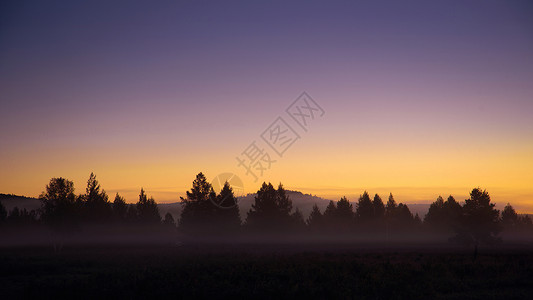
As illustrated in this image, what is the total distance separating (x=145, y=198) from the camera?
8175cm

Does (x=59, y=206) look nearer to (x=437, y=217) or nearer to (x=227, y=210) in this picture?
(x=227, y=210)

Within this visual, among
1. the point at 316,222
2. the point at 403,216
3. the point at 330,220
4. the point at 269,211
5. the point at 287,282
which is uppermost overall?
the point at 269,211

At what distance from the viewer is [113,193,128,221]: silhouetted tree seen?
3120 inches

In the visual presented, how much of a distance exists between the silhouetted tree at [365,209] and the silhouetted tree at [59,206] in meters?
60.3

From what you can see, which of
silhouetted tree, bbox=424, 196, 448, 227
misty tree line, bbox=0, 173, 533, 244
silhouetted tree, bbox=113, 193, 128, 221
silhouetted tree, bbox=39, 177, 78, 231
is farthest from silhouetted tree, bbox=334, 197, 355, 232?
silhouetted tree, bbox=39, 177, 78, 231

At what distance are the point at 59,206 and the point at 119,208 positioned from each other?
110 ft

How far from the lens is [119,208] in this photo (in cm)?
8331

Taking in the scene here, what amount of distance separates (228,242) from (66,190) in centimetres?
2507

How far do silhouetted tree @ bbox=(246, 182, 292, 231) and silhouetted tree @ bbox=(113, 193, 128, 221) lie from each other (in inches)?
1328

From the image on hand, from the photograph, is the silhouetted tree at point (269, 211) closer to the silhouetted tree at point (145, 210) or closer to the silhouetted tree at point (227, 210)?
the silhouetted tree at point (227, 210)

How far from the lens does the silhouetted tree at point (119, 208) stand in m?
79.2

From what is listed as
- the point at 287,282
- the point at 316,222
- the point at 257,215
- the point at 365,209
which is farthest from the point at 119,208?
the point at 287,282

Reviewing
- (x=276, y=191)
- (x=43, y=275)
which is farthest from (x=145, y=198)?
(x=43, y=275)

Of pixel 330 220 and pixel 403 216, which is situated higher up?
pixel 403 216
